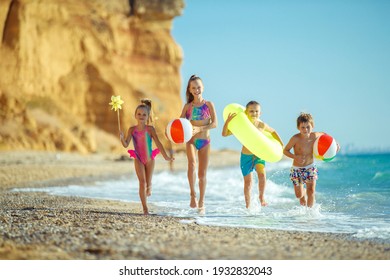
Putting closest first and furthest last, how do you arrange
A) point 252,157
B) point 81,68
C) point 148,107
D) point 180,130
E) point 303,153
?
point 180,130, point 148,107, point 303,153, point 252,157, point 81,68

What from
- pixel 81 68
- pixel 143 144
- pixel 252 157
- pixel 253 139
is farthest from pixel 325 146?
pixel 81 68

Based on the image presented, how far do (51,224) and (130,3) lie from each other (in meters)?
37.3

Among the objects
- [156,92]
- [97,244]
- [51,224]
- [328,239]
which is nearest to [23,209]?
[51,224]

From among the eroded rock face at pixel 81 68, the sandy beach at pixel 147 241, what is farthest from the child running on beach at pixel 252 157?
the eroded rock face at pixel 81 68

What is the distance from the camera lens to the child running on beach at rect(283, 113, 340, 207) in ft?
22.6

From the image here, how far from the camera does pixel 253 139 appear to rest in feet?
21.9

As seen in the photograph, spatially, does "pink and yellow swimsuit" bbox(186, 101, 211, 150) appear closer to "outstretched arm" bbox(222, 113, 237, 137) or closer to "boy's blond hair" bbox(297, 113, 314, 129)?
"outstretched arm" bbox(222, 113, 237, 137)

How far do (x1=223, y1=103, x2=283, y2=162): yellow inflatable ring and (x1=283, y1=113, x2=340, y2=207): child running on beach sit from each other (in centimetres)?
24

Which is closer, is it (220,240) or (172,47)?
(220,240)

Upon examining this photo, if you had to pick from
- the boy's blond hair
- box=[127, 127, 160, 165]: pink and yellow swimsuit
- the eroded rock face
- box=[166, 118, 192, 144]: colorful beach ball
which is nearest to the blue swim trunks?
the boy's blond hair

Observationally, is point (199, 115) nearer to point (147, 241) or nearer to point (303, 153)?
point (303, 153)

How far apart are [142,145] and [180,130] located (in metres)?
0.56

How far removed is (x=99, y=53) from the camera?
35.8 meters
